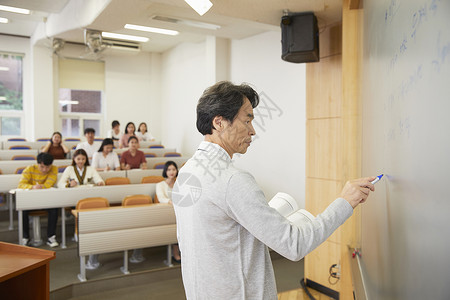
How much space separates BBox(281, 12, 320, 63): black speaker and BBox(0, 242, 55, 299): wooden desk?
253cm

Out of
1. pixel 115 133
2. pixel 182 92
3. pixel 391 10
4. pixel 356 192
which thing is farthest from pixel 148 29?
pixel 356 192

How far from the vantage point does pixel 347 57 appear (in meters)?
2.58

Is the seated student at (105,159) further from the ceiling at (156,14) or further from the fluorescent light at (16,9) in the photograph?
the fluorescent light at (16,9)

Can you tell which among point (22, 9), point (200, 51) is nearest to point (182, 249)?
point (200, 51)

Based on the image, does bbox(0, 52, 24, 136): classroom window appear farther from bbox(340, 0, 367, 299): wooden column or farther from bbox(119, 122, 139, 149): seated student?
bbox(340, 0, 367, 299): wooden column

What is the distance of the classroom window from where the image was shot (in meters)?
8.92

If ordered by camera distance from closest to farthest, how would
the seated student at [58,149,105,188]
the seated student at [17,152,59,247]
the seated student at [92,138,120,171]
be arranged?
1. the seated student at [17,152,59,247]
2. the seated student at [58,149,105,188]
3. the seated student at [92,138,120,171]

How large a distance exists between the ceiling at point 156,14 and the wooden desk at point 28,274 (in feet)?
7.44

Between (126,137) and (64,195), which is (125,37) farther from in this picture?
(64,195)

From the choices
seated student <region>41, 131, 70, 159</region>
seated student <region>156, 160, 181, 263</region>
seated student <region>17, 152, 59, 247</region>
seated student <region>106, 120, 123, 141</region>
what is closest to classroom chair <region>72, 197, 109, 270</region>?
seated student <region>17, 152, 59, 247</region>

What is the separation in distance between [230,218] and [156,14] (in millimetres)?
5166

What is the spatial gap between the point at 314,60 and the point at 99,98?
7818 millimetres

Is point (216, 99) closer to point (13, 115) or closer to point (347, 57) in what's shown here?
point (347, 57)

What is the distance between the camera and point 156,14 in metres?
5.55
